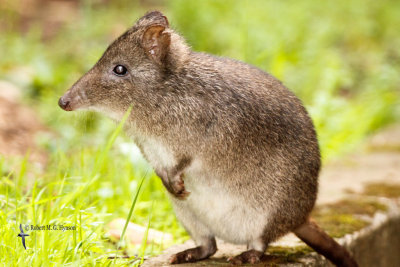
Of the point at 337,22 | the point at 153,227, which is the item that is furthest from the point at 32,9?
the point at 153,227

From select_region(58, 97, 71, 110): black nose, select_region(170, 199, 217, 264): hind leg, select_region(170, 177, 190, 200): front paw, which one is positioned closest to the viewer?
select_region(170, 177, 190, 200): front paw

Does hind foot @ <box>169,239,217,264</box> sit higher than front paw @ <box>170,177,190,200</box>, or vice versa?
front paw @ <box>170,177,190,200</box>

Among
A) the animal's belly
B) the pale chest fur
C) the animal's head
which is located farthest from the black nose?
the animal's belly

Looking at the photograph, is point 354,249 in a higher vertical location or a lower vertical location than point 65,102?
lower

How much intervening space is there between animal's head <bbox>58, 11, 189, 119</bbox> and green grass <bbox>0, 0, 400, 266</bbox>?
36cm

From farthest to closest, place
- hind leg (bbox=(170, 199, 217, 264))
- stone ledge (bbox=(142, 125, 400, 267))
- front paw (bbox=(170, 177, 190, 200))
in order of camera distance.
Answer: stone ledge (bbox=(142, 125, 400, 267)), hind leg (bbox=(170, 199, 217, 264)), front paw (bbox=(170, 177, 190, 200))

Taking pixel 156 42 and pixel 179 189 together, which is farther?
pixel 156 42

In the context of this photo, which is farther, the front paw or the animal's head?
the animal's head

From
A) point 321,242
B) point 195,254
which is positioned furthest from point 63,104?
point 321,242

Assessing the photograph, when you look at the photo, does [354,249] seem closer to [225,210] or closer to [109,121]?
[225,210]

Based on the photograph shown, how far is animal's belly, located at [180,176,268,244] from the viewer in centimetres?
365

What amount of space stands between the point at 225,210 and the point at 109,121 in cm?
342

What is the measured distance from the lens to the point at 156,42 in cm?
369

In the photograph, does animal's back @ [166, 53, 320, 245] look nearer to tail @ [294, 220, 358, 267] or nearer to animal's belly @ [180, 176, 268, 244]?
animal's belly @ [180, 176, 268, 244]
